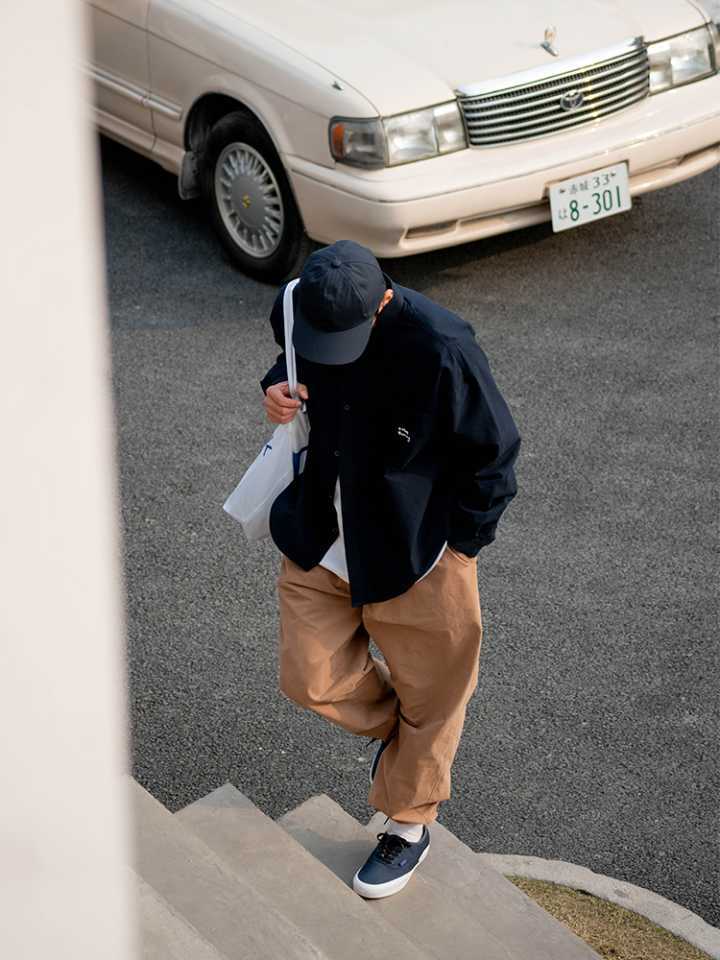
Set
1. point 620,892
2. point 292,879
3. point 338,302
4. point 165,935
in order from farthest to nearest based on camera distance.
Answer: point 620,892 → point 292,879 → point 338,302 → point 165,935

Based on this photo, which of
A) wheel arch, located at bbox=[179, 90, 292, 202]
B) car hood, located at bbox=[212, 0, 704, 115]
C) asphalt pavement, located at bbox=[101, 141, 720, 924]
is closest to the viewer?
asphalt pavement, located at bbox=[101, 141, 720, 924]

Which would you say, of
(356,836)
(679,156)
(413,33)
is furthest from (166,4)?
(356,836)

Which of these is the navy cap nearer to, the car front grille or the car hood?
the car hood

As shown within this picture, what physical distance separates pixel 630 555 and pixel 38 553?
4.32m

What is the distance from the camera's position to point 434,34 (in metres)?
6.22

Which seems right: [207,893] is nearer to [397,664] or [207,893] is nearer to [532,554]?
[397,664]

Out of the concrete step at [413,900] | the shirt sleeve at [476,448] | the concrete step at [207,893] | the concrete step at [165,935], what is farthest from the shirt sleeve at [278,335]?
the concrete step at [413,900]

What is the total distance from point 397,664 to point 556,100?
3.76 metres

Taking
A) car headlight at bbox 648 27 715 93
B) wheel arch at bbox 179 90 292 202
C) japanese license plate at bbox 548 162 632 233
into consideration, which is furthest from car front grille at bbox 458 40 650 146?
wheel arch at bbox 179 90 292 202

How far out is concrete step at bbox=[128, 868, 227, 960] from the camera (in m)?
2.46

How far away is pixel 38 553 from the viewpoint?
2.09 ft

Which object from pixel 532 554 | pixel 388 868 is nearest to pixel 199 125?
pixel 532 554

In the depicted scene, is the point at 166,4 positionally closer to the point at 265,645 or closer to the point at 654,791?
the point at 265,645

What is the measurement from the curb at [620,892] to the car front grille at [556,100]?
11.4 feet
